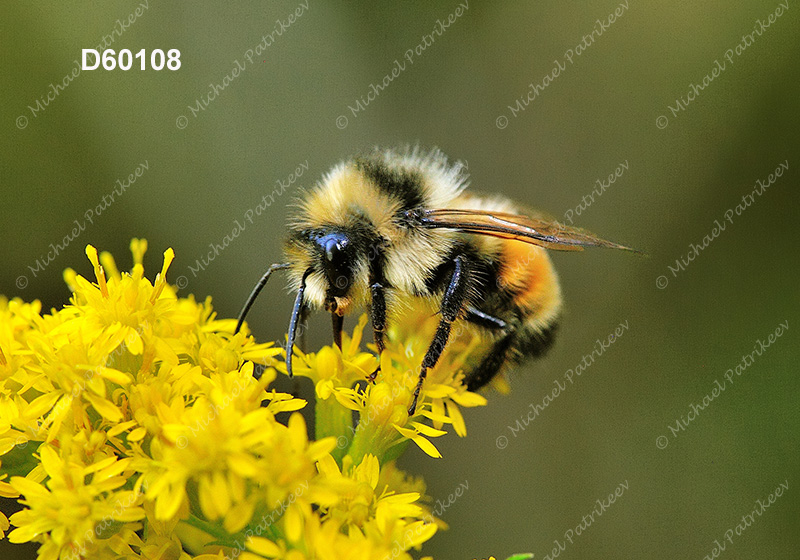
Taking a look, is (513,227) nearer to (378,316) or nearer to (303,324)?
(378,316)

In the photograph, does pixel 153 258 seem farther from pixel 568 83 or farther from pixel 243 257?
pixel 568 83

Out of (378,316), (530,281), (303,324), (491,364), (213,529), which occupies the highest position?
(530,281)

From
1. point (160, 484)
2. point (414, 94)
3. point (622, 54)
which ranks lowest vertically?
point (160, 484)

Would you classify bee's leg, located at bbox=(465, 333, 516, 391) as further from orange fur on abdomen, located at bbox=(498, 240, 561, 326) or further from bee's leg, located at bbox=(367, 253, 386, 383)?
bee's leg, located at bbox=(367, 253, 386, 383)

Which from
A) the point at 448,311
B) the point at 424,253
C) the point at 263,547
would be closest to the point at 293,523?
the point at 263,547

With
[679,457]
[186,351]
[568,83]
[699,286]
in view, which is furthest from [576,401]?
[186,351]

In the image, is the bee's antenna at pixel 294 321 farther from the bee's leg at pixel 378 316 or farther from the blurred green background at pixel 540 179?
the blurred green background at pixel 540 179

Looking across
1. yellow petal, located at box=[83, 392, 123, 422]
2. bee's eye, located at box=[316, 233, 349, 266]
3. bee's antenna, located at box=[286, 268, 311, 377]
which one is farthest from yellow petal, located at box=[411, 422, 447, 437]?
yellow petal, located at box=[83, 392, 123, 422]

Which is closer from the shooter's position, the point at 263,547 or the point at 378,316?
the point at 263,547
